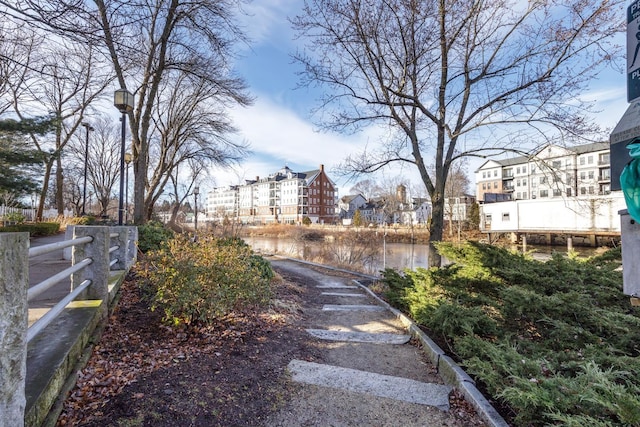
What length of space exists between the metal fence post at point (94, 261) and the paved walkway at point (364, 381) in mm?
2252

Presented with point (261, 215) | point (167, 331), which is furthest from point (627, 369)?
point (261, 215)

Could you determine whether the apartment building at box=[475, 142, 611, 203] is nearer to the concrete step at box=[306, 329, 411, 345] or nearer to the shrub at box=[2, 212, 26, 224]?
the concrete step at box=[306, 329, 411, 345]

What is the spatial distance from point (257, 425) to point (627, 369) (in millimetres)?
2808

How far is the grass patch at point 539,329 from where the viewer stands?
6.92 feet

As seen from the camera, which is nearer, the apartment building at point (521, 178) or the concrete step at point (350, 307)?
the concrete step at point (350, 307)

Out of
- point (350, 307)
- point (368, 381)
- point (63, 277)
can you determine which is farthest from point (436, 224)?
point (63, 277)

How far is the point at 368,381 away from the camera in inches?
125

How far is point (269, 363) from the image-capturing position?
3.33 m

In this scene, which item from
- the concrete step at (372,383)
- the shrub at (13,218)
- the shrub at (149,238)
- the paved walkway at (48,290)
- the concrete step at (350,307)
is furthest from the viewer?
the shrub at (13,218)

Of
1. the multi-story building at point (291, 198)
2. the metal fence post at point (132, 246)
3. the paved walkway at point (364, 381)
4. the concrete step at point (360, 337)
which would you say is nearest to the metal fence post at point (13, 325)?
the paved walkway at point (364, 381)

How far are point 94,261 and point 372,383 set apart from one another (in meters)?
3.18

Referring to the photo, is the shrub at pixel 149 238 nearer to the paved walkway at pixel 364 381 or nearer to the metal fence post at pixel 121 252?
the metal fence post at pixel 121 252

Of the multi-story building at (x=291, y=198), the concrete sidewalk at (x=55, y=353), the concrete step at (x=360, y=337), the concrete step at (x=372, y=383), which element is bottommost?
the concrete step at (x=360, y=337)

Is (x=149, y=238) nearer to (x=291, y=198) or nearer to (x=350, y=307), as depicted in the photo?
(x=350, y=307)
